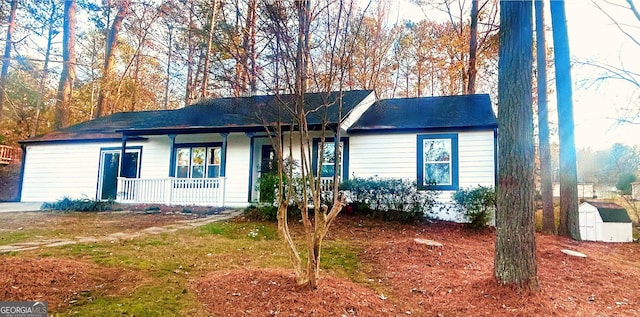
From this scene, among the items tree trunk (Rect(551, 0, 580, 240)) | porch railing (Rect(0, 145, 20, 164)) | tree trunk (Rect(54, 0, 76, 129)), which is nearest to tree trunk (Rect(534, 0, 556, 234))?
tree trunk (Rect(551, 0, 580, 240))

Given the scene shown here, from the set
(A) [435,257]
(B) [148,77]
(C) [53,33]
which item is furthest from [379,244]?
(B) [148,77]

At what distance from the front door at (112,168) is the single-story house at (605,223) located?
15.0 metres

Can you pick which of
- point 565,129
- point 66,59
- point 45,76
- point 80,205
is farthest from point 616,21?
point 45,76

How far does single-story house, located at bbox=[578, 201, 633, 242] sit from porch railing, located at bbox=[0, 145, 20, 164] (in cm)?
2697

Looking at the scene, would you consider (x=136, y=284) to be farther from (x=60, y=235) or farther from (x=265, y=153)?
(x=265, y=153)

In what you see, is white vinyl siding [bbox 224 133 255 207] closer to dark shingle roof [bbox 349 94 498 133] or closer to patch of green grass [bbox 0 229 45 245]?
dark shingle roof [bbox 349 94 498 133]

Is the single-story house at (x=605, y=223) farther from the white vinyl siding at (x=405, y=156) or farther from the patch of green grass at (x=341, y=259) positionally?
the patch of green grass at (x=341, y=259)

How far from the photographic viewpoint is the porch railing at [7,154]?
20547mm

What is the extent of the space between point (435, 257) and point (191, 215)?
24.6 ft

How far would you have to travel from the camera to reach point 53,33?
16.4 m

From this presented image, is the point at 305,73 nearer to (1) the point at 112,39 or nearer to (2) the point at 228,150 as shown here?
(2) the point at 228,150

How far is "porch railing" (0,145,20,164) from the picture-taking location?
20.5 m

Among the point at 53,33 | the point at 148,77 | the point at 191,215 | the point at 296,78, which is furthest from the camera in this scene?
the point at 148,77

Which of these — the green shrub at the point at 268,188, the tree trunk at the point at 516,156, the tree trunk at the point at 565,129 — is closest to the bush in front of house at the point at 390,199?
the green shrub at the point at 268,188
